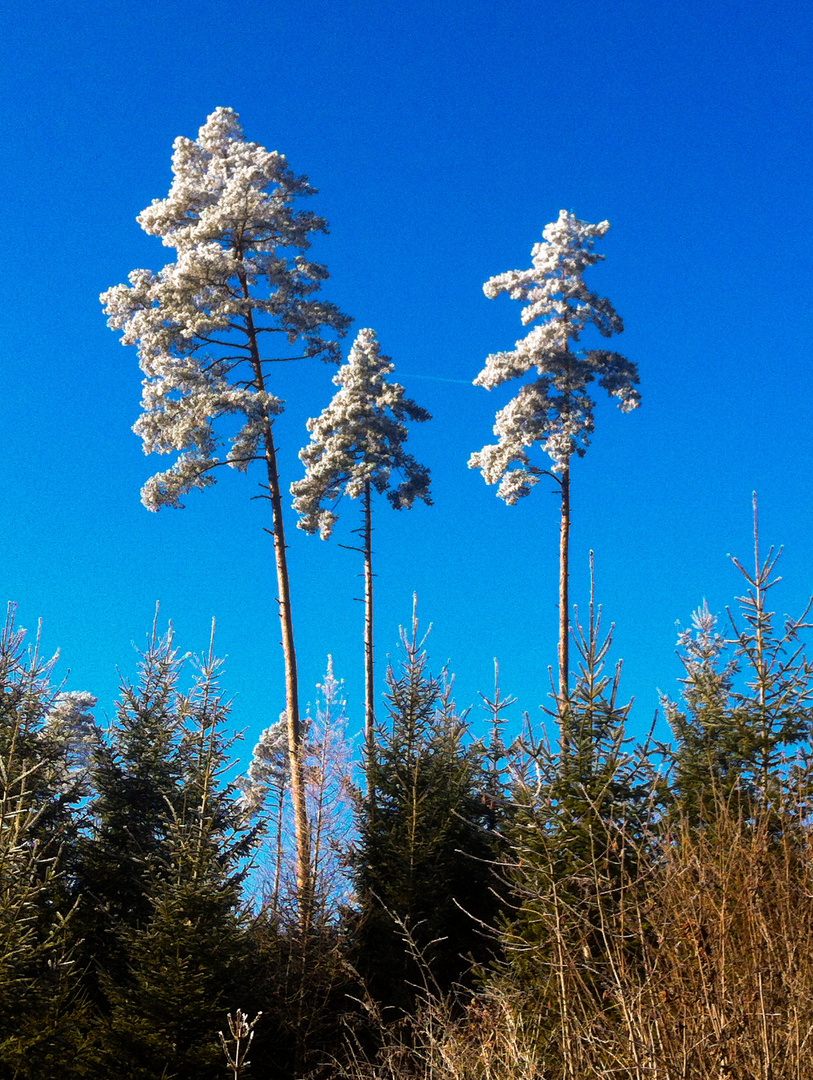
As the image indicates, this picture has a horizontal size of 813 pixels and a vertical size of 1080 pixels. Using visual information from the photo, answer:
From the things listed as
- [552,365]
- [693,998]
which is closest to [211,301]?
[552,365]

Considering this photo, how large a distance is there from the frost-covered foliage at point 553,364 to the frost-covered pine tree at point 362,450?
2847mm

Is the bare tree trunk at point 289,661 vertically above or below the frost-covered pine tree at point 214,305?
below

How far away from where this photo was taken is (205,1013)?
34.6 ft

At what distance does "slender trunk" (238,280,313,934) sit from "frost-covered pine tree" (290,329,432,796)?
5.85m

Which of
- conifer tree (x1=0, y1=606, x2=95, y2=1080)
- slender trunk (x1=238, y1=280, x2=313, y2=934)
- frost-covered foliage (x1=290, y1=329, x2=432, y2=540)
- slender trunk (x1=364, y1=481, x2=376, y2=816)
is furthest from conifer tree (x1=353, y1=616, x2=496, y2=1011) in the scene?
frost-covered foliage (x1=290, y1=329, x2=432, y2=540)

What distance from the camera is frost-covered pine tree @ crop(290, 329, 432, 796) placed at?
27.3 meters

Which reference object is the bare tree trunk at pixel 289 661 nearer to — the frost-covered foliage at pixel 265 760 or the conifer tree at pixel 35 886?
the conifer tree at pixel 35 886

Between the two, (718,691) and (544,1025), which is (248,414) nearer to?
(718,691)

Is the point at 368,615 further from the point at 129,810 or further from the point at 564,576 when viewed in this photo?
the point at 129,810

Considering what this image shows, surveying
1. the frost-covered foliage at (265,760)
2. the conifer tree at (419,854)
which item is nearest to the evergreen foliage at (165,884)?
the conifer tree at (419,854)

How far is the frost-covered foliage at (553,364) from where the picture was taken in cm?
2522

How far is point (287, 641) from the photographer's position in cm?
2008

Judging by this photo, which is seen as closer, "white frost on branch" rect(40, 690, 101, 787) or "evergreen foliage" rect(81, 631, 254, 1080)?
"evergreen foliage" rect(81, 631, 254, 1080)

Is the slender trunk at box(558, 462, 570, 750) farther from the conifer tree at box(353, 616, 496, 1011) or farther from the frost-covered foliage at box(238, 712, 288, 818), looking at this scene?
the frost-covered foliage at box(238, 712, 288, 818)
